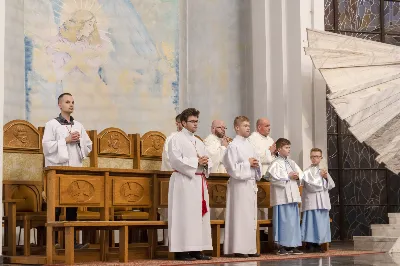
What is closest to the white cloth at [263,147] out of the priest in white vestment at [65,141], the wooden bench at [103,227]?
the wooden bench at [103,227]

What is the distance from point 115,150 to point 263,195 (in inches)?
82.2

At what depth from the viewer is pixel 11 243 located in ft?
34.9

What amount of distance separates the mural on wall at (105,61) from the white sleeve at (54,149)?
2.86m

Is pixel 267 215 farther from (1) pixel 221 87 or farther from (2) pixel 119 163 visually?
(1) pixel 221 87

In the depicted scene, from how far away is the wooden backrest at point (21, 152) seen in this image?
11.1 metres

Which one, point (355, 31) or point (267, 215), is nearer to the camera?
point (267, 215)

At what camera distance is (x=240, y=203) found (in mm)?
11023

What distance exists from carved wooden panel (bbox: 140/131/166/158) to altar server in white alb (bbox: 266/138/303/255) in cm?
170

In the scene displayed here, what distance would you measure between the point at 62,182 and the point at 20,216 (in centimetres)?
113

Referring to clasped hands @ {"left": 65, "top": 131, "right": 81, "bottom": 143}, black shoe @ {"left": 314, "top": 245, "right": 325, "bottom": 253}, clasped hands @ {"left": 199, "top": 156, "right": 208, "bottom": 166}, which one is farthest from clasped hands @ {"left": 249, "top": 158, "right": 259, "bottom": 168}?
clasped hands @ {"left": 65, "top": 131, "right": 81, "bottom": 143}

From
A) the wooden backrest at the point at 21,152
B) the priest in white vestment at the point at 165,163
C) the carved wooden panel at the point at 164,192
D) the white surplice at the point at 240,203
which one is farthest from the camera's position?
the priest in white vestment at the point at 165,163

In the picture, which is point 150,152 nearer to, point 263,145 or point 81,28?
point 263,145

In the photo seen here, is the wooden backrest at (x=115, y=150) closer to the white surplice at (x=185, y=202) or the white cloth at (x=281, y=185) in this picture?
the white cloth at (x=281, y=185)

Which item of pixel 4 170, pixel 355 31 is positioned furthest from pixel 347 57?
pixel 4 170
